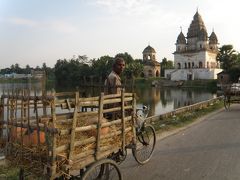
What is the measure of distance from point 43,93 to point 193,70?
290 feet

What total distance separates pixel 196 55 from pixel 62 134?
89395mm

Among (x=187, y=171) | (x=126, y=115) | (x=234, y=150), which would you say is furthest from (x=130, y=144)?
(x=234, y=150)

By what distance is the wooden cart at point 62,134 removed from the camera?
446cm

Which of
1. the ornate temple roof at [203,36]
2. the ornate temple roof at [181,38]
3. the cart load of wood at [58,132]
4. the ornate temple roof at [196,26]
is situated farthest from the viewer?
the ornate temple roof at [181,38]

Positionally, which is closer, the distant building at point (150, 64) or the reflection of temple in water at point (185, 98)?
the reflection of temple in water at point (185, 98)

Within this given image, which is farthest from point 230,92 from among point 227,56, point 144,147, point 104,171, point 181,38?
point 181,38

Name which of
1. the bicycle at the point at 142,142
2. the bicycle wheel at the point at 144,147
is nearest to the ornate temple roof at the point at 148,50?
the bicycle at the point at 142,142

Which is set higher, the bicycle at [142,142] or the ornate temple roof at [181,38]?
the ornate temple roof at [181,38]

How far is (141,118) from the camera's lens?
720cm

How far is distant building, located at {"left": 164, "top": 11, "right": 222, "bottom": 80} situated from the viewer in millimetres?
88500

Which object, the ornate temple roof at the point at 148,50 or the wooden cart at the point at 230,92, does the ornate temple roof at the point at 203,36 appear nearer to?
the ornate temple roof at the point at 148,50

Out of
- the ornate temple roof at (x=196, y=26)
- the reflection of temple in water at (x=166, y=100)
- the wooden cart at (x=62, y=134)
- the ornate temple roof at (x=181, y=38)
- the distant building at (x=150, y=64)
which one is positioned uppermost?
the ornate temple roof at (x=196, y=26)

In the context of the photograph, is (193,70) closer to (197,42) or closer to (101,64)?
(197,42)

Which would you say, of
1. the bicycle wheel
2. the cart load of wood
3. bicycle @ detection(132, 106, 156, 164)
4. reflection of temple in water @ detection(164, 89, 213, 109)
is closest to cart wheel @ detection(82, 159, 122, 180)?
the cart load of wood
